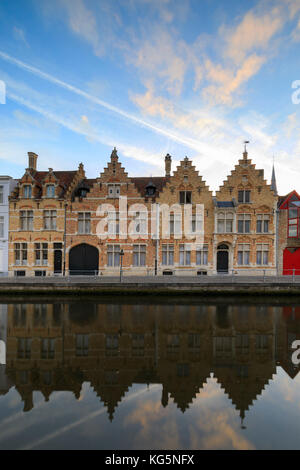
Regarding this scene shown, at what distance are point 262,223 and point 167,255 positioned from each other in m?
10.1

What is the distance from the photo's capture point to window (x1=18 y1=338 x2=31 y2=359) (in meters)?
7.71

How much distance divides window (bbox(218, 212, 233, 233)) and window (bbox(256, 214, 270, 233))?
106 inches

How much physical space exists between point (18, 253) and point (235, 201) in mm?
22941

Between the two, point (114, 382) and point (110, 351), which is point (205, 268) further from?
point (114, 382)

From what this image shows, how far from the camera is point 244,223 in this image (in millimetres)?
25344

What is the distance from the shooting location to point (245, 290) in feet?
59.1

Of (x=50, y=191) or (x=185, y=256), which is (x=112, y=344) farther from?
(x=50, y=191)

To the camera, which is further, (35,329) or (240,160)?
(240,160)

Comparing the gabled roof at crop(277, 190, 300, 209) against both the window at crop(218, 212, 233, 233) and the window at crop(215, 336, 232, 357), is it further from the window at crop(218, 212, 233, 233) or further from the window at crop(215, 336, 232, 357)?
the window at crop(215, 336, 232, 357)

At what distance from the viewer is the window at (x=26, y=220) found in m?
26.2

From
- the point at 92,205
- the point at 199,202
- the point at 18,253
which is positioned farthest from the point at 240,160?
the point at 18,253

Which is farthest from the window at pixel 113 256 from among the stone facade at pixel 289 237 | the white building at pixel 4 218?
the stone facade at pixel 289 237

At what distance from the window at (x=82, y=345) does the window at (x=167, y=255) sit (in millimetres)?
16828

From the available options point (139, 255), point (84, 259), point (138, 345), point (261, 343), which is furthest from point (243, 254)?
point (138, 345)
